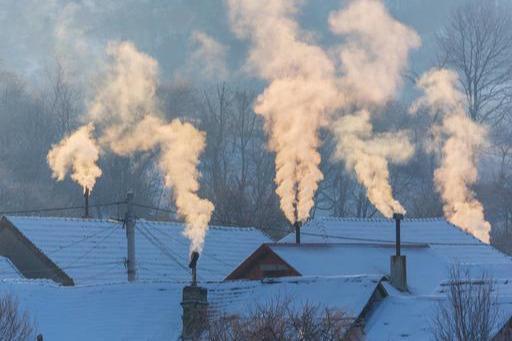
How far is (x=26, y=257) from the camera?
5016 cm

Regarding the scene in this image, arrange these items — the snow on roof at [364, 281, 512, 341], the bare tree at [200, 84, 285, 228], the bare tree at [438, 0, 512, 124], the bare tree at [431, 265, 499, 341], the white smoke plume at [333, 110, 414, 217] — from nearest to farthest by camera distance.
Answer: the bare tree at [431, 265, 499, 341]
the snow on roof at [364, 281, 512, 341]
the white smoke plume at [333, 110, 414, 217]
the bare tree at [200, 84, 285, 228]
the bare tree at [438, 0, 512, 124]

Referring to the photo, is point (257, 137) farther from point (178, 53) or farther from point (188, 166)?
point (178, 53)

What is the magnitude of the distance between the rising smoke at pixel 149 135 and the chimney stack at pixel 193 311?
388 inches

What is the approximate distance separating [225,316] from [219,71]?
11728cm

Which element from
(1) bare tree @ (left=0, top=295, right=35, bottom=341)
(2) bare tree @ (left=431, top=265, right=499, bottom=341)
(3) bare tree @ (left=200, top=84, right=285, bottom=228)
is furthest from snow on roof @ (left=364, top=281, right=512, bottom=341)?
(3) bare tree @ (left=200, top=84, right=285, bottom=228)

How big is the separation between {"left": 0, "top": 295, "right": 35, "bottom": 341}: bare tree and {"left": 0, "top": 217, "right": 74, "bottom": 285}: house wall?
1521cm

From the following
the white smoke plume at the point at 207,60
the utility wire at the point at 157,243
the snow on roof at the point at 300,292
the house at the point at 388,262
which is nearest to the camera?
the house at the point at 388,262

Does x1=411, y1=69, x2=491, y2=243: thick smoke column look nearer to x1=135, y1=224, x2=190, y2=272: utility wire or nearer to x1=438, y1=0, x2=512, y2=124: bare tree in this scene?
x1=438, y1=0, x2=512, y2=124: bare tree

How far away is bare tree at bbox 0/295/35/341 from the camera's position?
30.5 m

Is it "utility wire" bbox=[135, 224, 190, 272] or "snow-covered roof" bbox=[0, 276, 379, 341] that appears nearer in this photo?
"snow-covered roof" bbox=[0, 276, 379, 341]

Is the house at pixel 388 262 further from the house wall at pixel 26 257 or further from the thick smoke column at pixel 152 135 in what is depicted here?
the house wall at pixel 26 257

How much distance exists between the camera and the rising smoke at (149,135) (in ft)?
146

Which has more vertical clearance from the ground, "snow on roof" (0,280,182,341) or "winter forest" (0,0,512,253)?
"winter forest" (0,0,512,253)

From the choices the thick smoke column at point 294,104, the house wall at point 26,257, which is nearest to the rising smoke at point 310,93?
the thick smoke column at point 294,104
